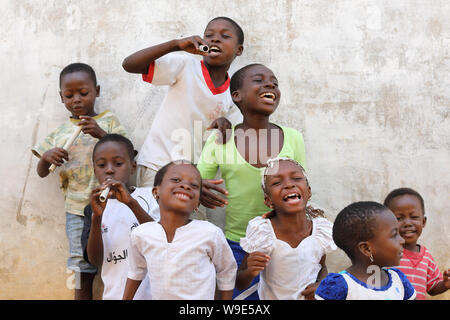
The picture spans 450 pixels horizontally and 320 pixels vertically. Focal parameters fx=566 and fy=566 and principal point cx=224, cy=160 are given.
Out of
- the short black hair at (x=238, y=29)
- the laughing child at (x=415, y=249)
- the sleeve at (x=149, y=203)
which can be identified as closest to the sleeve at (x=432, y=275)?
the laughing child at (x=415, y=249)

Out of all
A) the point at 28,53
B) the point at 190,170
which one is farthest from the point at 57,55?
the point at 190,170

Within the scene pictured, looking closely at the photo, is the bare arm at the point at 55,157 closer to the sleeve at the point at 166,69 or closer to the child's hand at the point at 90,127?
the child's hand at the point at 90,127

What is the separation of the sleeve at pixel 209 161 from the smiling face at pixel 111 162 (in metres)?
0.43

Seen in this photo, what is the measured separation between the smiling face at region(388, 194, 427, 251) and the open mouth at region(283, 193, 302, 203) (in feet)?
2.50

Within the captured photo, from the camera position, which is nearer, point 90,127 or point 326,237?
point 326,237

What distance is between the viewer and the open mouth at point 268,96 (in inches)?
128

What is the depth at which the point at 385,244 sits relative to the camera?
2.49 meters

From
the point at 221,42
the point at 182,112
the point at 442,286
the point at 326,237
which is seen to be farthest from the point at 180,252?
the point at 442,286

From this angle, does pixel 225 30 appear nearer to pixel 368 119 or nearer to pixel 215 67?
pixel 215 67

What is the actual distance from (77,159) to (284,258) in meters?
1.46

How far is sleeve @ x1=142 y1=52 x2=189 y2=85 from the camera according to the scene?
328 centimetres

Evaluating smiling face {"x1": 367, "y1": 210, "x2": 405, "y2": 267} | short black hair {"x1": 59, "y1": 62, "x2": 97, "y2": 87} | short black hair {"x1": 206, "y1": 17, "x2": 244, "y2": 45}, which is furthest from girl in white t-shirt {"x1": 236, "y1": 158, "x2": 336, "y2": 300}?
short black hair {"x1": 59, "y1": 62, "x2": 97, "y2": 87}

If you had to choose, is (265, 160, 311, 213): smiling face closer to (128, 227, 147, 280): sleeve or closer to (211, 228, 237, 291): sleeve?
(211, 228, 237, 291): sleeve

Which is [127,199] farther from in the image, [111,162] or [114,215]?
[111,162]
